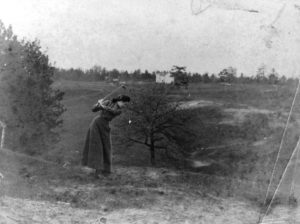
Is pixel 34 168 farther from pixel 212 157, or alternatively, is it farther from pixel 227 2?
pixel 227 2

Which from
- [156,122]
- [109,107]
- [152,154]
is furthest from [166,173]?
[109,107]

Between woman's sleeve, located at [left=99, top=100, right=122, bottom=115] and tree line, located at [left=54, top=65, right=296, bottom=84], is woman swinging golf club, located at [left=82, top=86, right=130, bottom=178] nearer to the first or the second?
woman's sleeve, located at [left=99, top=100, right=122, bottom=115]

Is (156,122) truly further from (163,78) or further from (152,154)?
(163,78)

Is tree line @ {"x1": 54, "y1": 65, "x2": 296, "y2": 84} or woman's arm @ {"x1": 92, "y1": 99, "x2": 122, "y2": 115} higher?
tree line @ {"x1": 54, "y1": 65, "x2": 296, "y2": 84}

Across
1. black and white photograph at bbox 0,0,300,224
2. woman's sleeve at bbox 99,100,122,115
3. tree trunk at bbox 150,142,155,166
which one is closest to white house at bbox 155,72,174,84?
black and white photograph at bbox 0,0,300,224

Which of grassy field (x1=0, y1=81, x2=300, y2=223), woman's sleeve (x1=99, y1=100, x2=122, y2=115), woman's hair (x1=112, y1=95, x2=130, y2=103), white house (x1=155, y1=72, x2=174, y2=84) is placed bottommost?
grassy field (x1=0, y1=81, x2=300, y2=223)

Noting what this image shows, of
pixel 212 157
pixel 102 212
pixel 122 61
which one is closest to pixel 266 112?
pixel 212 157

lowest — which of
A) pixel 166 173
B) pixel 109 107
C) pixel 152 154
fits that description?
pixel 166 173
